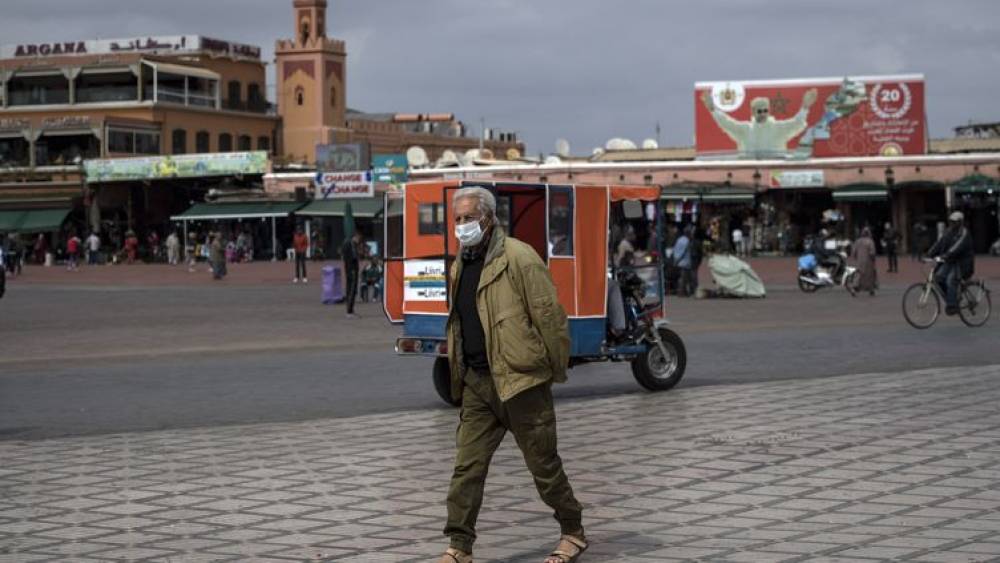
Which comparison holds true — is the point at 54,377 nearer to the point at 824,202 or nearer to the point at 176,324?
the point at 176,324

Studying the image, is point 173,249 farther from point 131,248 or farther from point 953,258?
point 953,258

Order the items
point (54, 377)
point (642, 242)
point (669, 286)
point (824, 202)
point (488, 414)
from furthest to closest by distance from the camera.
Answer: point (824, 202) < point (642, 242) < point (669, 286) < point (54, 377) < point (488, 414)

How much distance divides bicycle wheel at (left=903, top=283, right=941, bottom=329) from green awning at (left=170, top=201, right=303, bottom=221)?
44.0 m

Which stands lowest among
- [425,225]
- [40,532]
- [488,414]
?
[40,532]

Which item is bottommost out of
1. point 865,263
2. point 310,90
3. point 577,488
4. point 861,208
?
point 577,488

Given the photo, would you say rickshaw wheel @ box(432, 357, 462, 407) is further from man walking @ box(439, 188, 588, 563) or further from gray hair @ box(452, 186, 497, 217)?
gray hair @ box(452, 186, 497, 217)

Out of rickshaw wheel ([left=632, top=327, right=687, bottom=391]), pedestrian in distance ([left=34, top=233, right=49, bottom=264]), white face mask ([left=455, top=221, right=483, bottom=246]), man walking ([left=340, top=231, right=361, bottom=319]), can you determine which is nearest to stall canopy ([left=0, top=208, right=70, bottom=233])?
pedestrian in distance ([left=34, top=233, right=49, bottom=264])

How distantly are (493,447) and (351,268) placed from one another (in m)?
21.2

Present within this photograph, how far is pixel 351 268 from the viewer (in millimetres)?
27375

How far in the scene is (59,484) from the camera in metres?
8.64

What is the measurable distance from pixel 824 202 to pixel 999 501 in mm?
54836

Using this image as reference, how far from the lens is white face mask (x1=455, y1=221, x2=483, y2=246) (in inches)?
246

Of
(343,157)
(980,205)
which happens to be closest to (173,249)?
(343,157)

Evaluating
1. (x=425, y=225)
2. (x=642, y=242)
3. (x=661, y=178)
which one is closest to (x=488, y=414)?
(x=425, y=225)
